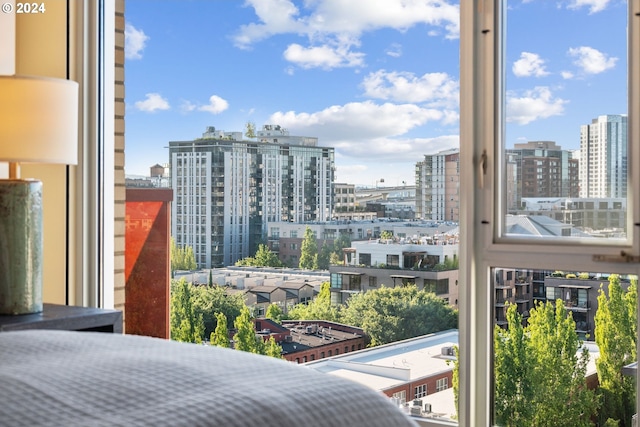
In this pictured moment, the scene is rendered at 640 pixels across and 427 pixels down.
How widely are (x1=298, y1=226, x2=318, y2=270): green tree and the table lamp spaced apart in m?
0.98

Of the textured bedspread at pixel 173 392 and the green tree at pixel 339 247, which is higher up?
the green tree at pixel 339 247

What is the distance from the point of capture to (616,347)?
246cm

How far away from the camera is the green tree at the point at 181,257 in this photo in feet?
11.8

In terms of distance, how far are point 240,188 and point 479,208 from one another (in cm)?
119

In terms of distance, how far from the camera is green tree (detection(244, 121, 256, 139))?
3.40 meters

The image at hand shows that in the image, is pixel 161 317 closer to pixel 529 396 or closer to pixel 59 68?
pixel 59 68

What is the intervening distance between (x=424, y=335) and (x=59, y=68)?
2.01m

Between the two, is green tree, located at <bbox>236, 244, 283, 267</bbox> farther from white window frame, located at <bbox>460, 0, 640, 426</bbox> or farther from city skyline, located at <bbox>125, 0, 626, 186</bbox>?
white window frame, located at <bbox>460, 0, 640, 426</bbox>

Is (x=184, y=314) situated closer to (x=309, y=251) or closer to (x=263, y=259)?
(x=263, y=259)

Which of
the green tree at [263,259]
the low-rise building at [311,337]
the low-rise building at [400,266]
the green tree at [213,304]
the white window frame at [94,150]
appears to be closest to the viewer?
the low-rise building at [400,266]

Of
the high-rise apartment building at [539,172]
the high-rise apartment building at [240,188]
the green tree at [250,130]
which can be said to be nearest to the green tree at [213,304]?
the high-rise apartment building at [240,188]

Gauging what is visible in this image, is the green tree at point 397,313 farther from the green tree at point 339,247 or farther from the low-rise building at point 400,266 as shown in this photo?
the green tree at point 339,247

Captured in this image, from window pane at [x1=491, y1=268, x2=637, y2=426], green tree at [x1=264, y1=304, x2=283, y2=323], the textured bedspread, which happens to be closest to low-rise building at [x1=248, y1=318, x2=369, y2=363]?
green tree at [x1=264, y1=304, x2=283, y2=323]

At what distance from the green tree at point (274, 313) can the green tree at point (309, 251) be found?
241 mm
